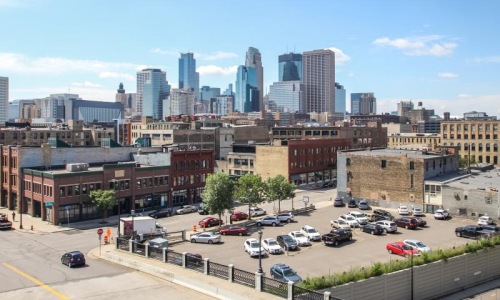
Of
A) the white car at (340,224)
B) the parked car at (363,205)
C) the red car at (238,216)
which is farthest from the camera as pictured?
the parked car at (363,205)

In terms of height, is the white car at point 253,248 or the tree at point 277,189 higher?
the tree at point 277,189

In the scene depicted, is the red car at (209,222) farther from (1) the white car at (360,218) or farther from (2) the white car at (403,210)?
(2) the white car at (403,210)

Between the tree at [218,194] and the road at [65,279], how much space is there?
15.0m

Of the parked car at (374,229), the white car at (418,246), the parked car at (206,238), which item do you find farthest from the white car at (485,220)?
the parked car at (206,238)

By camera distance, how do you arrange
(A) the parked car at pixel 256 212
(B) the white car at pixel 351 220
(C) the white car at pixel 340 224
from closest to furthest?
(C) the white car at pixel 340 224 → (B) the white car at pixel 351 220 → (A) the parked car at pixel 256 212

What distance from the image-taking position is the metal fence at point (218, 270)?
116 ft

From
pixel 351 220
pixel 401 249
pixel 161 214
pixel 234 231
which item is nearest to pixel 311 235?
pixel 234 231

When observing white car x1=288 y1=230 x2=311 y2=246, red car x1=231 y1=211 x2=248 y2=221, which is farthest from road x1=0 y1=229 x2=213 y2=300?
red car x1=231 y1=211 x2=248 y2=221

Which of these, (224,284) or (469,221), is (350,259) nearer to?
(224,284)

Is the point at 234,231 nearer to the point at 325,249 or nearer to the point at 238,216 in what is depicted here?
the point at 238,216

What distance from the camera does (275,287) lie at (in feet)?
104

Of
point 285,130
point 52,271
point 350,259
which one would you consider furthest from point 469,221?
point 285,130

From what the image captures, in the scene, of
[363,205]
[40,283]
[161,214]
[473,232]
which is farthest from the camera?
[363,205]

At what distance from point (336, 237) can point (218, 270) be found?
73.5 ft
